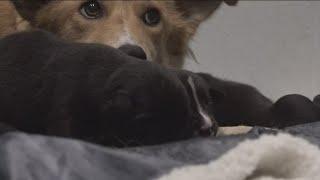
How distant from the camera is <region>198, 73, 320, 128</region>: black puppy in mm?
954

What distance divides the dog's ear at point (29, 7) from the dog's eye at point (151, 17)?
0.29 metres

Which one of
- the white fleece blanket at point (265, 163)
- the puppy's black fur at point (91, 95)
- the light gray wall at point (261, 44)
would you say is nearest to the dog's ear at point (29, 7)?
the light gray wall at point (261, 44)

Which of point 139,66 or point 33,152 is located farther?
point 139,66

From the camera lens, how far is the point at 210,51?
6.76 ft

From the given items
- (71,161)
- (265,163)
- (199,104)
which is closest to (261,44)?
(199,104)

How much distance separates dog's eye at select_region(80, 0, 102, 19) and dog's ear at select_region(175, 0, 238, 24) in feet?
1.26

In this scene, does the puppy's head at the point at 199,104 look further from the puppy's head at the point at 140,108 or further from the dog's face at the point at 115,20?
the dog's face at the point at 115,20

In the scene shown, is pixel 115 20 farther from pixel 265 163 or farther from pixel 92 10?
pixel 265 163

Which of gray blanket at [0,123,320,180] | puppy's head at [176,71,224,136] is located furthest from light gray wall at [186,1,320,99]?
gray blanket at [0,123,320,180]

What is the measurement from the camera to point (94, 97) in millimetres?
688

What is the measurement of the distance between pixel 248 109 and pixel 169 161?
44cm

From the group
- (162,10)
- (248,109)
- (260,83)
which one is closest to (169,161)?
(248,109)

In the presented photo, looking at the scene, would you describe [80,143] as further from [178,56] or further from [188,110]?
[178,56]

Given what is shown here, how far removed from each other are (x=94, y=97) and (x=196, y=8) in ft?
3.95
